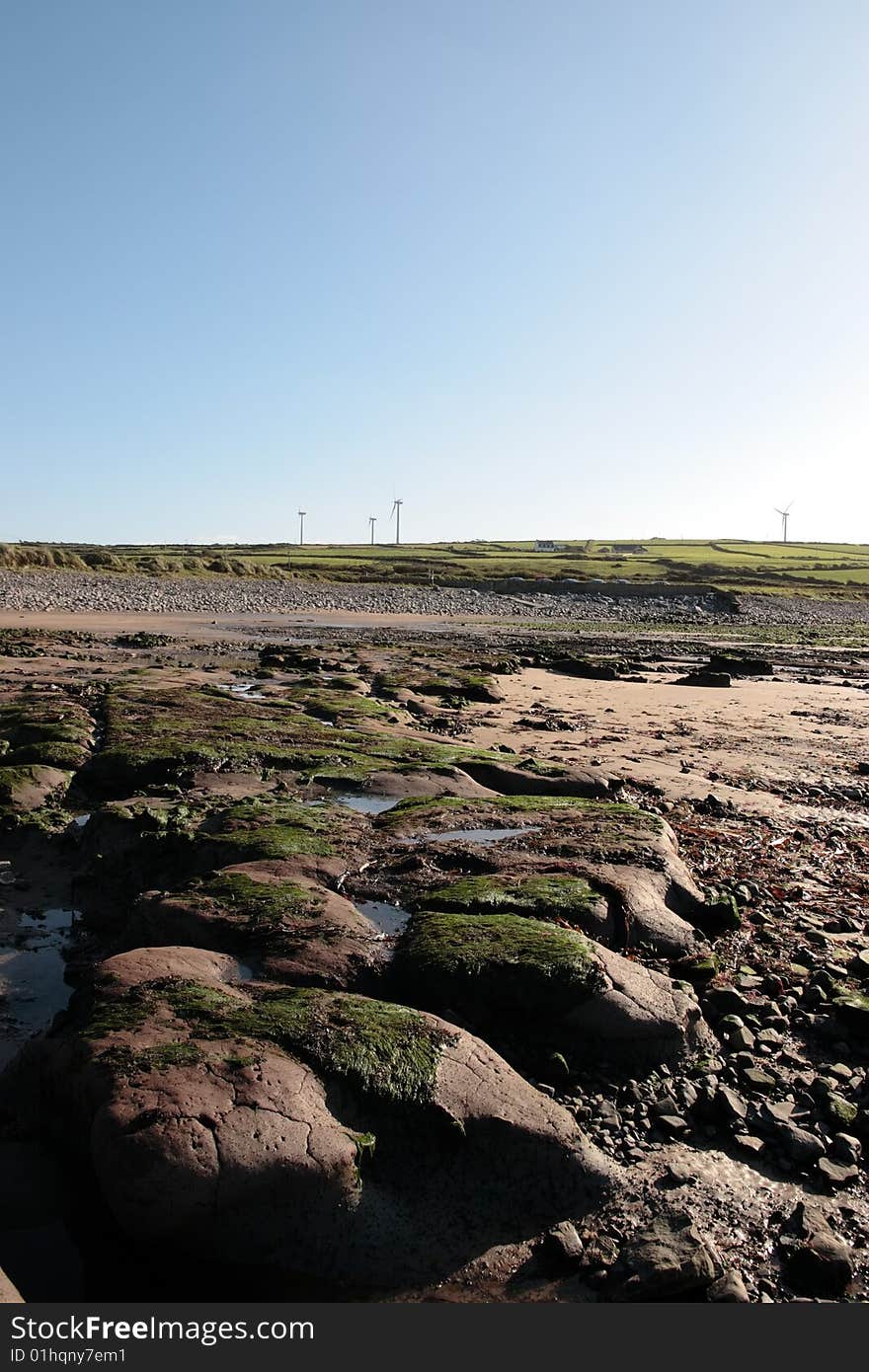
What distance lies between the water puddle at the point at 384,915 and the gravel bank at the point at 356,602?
4485 cm

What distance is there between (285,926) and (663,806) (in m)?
8.13

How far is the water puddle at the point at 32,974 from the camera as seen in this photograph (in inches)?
291

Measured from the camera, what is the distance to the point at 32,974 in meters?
8.31

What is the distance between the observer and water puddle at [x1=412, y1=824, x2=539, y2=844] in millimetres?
10412

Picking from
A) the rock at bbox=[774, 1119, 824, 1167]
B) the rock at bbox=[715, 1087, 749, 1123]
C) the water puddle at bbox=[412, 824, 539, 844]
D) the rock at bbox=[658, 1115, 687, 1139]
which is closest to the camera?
the rock at bbox=[774, 1119, 824, 1167]

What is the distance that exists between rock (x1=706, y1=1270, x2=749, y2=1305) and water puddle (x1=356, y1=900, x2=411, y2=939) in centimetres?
359

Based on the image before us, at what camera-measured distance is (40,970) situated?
27.6ft

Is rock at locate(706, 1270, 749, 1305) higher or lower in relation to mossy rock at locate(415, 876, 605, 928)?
lower

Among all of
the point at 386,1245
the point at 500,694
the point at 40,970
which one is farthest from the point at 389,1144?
the point at 500,694

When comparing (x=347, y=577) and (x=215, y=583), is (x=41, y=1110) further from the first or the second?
(x=347, y=577)

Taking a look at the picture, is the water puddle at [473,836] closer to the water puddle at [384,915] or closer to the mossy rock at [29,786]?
the water puddle at [384,915]

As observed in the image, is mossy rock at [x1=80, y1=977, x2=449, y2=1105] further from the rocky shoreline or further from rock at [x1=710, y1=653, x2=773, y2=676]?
rock at [x1=710, y1=653, x2=773, y2=676]

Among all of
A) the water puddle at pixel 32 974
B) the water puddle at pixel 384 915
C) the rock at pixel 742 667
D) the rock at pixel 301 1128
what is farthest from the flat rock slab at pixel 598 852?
the rock at pixel 742 667

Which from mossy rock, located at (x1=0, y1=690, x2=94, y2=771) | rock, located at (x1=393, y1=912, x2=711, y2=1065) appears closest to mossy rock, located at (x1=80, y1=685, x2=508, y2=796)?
mossy rock, located at (x1=0, y1=690, x2=94, y2=771)
